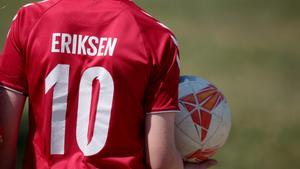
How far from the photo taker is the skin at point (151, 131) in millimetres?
2746

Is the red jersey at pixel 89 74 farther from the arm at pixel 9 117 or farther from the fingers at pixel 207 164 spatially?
the fingers at pixel 207 164

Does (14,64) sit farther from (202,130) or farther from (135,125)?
(202,130)

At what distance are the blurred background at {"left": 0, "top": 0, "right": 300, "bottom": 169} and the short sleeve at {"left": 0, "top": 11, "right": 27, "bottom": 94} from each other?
411 centimetres

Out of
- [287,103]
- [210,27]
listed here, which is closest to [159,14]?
[210,27]

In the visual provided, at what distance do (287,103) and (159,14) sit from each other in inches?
96.2

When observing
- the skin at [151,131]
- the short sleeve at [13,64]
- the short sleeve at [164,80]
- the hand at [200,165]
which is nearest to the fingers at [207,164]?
the hand at [200,165]

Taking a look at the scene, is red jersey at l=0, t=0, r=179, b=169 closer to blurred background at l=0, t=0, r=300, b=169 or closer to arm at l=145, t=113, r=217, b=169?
arm at l=145, t=113, r=217, b=169

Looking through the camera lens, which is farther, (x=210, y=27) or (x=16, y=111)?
(x=210, y=27)

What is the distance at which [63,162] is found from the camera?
2744 millimetres

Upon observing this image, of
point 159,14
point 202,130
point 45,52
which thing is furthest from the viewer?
point 159,14

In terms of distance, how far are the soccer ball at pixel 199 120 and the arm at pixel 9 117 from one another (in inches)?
26.2

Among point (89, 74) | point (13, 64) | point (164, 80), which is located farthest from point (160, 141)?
point (13, 64)

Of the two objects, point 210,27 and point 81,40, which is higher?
point 81,40

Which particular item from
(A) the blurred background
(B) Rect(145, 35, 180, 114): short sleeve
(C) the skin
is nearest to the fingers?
(C) the skin
